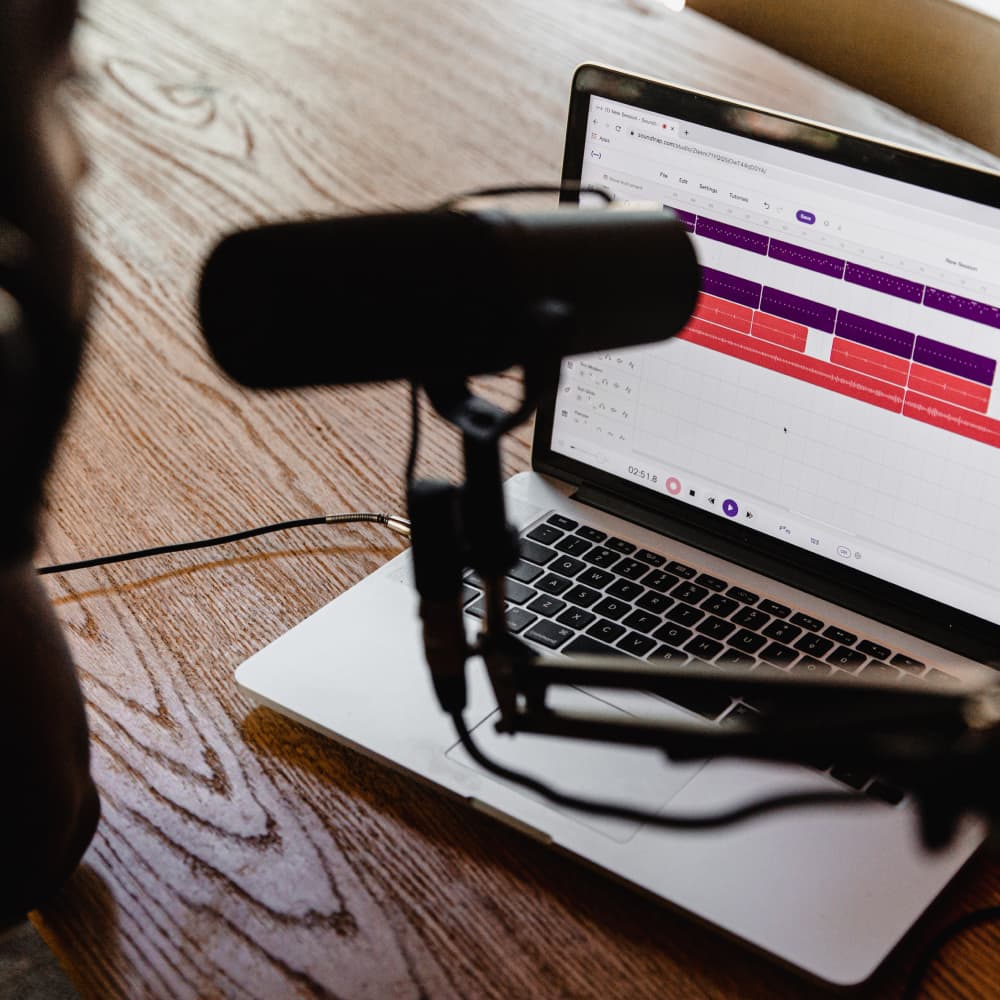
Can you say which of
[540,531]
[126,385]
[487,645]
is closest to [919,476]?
[540,531]

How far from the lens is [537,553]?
2.59 ft

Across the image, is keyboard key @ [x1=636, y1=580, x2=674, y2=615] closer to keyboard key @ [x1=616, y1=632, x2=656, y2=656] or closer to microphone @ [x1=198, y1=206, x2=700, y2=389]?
keyboard key @ [x1=616, y1=632, x2=656, y2=656]

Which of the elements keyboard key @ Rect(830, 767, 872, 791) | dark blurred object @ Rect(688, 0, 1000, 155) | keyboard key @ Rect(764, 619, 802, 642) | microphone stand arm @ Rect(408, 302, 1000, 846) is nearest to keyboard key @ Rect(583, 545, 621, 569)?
keyboard key @ Rect(764, 619, 802, 642)

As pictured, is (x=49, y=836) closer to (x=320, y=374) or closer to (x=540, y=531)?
(x=320, y=374)

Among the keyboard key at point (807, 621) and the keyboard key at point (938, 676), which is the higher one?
the keyboard key at point (938, 676)

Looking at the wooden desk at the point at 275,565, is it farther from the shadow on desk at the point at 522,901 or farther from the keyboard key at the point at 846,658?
the keyboard key at the point at 846,658

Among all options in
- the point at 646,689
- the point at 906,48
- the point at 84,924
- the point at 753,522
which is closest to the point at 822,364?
the point at 753,522

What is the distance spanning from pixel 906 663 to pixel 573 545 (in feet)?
0.71

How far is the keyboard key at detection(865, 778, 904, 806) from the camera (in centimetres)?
61

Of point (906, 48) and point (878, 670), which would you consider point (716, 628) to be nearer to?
point (878, 670)

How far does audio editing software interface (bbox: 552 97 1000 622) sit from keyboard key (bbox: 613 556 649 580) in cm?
6

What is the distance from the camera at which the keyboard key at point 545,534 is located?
0.80 metres

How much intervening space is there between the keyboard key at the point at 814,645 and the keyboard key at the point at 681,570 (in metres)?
0.08

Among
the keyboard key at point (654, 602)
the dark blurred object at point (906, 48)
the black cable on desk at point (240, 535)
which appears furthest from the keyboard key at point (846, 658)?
the dark blurred object at point (906, 48)
